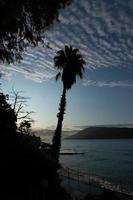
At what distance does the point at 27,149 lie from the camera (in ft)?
63.7

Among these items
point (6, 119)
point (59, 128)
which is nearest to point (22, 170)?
point (6, 119)

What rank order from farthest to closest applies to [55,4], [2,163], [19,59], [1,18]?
1. [2,163]
2. [19,59]
3. [55,4]
4. [1,18]

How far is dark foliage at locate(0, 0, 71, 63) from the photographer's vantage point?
12031 mm

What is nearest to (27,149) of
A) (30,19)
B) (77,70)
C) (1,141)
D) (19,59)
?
(1,141)

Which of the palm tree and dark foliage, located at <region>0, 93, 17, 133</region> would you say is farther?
the palm tree

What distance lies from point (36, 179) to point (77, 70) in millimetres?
21183

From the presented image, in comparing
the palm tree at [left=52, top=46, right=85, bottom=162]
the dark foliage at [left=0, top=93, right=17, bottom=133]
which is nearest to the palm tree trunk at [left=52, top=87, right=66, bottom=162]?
the palm tree at [left=52, top=46, right=85, bottom=162]

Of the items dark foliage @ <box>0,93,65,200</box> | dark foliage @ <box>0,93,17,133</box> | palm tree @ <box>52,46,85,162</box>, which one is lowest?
dark foliage @ <box>0,93,65,200</box>

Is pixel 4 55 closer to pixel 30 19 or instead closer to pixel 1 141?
pixel 30 19

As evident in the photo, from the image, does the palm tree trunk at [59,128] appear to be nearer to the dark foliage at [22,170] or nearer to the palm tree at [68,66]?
the palm tree at [68,66]

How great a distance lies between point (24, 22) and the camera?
42.9 feet

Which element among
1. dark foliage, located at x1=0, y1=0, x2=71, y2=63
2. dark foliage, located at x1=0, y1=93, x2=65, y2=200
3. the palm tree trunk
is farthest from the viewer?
the palm tree trunk

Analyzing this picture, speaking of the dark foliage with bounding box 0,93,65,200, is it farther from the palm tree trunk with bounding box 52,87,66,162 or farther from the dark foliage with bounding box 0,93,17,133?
the palm tree trunk with bounding box 52,87,66,162

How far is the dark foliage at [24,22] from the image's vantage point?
39.5 ft
